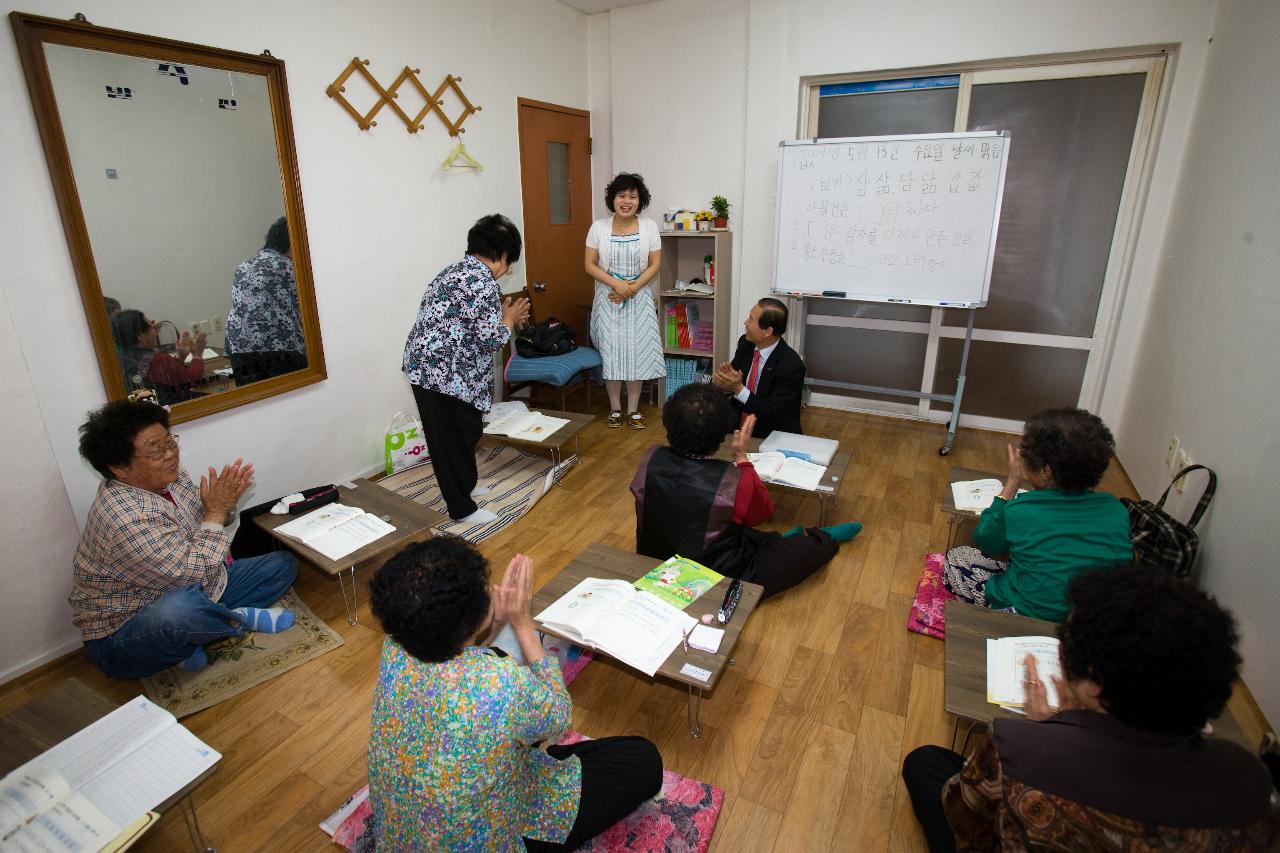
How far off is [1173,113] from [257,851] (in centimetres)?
502

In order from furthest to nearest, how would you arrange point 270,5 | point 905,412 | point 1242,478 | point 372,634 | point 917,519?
point 905,412 < point 917,519 < point 270,5 < point 372,634 < point 1242,478

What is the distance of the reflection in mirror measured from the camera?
2436 millimetres

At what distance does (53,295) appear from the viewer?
233cm

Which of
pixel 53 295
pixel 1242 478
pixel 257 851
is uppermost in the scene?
pixel 53 295

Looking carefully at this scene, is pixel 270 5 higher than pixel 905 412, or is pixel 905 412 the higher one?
pixel 270 5

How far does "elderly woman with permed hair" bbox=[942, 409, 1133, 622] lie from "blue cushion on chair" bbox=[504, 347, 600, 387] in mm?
2757

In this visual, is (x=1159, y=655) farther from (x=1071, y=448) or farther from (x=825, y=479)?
(x=825, y=479)

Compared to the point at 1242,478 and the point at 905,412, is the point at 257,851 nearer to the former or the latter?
the point at 1242,478

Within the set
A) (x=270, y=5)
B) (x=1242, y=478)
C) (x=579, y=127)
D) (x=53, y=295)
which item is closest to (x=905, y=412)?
(x=1242, y=478)

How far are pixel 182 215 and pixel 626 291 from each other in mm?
2365

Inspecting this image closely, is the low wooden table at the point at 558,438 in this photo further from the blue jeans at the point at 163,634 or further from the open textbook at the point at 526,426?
the blue jeans at the point at 163,634

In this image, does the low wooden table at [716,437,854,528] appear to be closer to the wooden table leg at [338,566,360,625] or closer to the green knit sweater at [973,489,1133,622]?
the green knit sweater at [973,489,1133,622]

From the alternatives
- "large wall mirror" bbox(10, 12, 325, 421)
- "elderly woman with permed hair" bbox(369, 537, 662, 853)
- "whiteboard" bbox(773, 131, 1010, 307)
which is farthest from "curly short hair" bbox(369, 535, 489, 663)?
"whiteboard" bbox(773, 131, 1010, 307)

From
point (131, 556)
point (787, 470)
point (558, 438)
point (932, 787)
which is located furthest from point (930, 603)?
point (131, 556)
